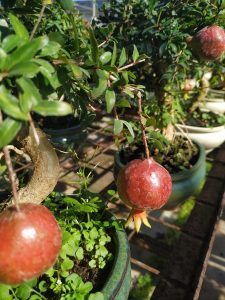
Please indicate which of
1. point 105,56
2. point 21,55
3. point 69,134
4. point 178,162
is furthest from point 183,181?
point 21,55

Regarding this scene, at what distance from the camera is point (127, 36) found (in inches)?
53.3

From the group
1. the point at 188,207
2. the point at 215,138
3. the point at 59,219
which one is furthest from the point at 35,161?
the point at 215,138

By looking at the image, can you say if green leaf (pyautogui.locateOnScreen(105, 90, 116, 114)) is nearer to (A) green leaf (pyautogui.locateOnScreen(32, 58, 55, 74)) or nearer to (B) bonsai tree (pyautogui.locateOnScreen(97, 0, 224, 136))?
(A) green leaf (pyautogui.locateOnScreen(32, 58, 55, 74))

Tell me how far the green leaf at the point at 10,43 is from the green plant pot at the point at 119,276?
55 centimetres

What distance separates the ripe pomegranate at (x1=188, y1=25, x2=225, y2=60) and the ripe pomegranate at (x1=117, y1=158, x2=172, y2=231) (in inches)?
22.5

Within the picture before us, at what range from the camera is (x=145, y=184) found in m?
0.67

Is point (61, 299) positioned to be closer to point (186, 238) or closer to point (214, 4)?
point (186, 238)

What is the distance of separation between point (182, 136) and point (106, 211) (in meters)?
0.93

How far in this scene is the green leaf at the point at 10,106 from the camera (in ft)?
1.27

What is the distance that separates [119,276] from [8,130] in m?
0.51

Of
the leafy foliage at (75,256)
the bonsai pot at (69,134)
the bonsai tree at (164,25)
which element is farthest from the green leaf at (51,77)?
the bonsai pot at (69,134)

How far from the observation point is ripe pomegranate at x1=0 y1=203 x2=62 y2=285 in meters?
0.42

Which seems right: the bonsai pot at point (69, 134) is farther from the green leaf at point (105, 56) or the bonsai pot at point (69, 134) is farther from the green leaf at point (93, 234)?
the green leaf at point (105, 56)

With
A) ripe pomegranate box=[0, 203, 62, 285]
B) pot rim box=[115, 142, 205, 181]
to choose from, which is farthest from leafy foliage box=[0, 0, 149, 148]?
pot rim box=[115, 142, 205, 181]
